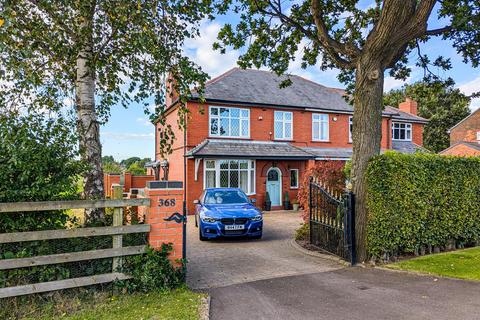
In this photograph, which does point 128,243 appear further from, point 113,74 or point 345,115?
point 345,115

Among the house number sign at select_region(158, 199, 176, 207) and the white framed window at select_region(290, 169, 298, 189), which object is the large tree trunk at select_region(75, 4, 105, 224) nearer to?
the house number sign at select_region(158, 199, 176, 207)

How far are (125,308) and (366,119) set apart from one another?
6095 millimetres

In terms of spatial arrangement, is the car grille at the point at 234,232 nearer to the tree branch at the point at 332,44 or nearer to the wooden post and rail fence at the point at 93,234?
the wooden post and rail fence at the point at 93,234

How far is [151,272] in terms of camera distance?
4.79m

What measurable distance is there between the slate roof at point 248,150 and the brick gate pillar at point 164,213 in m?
9.79

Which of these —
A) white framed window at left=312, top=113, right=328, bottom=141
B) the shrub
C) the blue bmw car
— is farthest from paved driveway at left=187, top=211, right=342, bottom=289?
white framed window at left=312, top=113, right=328, bottom=141

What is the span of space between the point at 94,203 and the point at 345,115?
1931cm

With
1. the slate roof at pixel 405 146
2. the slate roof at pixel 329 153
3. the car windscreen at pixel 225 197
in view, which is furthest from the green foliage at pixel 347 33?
the slate roof at pixel 405 146

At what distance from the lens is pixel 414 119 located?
24.8 m

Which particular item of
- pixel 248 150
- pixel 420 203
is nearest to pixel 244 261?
pixel 420 203

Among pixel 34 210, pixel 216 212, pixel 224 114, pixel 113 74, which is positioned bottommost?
pixel 216 212

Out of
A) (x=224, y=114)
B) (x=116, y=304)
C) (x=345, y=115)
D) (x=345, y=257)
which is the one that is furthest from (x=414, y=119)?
(x=116, y=304)

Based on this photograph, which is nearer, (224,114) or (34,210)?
(34,210)

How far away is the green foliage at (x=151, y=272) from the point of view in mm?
4742
